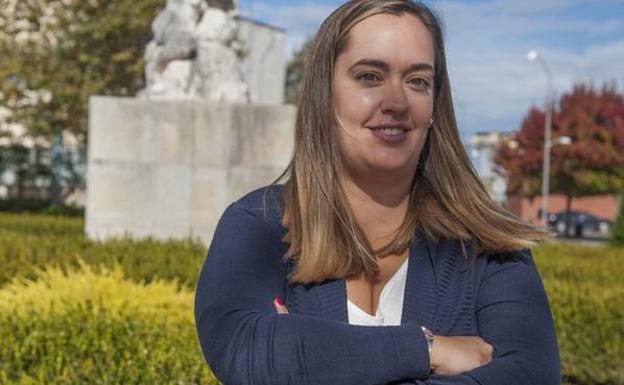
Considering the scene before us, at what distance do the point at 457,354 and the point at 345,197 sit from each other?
432 mm

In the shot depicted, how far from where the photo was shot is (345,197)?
7.66 feet

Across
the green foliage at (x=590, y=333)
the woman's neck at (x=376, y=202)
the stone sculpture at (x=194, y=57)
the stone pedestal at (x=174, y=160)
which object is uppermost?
the stone sculpture at (x=194, y=57)

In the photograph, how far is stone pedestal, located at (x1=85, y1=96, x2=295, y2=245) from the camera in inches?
438

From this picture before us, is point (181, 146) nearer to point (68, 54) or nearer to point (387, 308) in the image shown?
point (387, 308)

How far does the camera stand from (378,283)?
2.34 m

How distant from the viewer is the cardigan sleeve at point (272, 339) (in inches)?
83.7

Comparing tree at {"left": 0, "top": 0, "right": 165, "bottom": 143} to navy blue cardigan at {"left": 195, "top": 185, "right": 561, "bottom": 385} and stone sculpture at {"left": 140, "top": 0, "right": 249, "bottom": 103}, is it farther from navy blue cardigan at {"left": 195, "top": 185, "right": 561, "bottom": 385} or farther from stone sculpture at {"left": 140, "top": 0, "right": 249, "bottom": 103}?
navy blue cardigan at {"left": 195, "top": 185, "right": 561, "bottom": 385}

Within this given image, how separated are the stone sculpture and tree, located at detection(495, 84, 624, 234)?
38.4 m

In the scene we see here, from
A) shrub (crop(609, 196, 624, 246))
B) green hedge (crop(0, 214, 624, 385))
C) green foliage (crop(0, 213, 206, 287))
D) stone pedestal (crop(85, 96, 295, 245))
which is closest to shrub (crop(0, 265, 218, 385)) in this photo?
green hedge (crop(0, 214, 624, 385))

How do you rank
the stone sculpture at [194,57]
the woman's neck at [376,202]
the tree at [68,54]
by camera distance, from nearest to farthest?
the woman's neck at [376,202] < the stone sculpture at [194,57] < the tree at [68,54]

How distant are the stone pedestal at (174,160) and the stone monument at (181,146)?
1 centimetres

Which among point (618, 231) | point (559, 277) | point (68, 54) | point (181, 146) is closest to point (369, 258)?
point (559, 277)

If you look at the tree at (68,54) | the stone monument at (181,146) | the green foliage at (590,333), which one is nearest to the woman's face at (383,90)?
the green foliage at (590,333)

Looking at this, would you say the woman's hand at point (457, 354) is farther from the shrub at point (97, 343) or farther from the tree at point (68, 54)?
the tree at point (68, 54)
